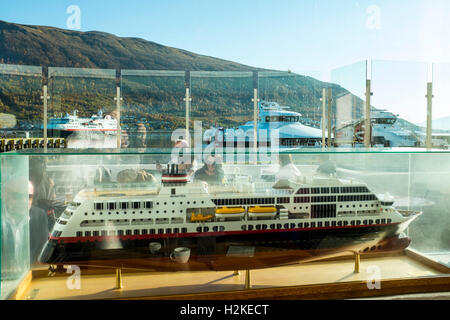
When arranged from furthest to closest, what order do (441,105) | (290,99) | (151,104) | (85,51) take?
(290,99) → (85,51) → (151,104) → (441,105)

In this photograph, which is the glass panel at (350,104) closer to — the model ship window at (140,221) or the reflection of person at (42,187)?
the model ship window at (140,221)

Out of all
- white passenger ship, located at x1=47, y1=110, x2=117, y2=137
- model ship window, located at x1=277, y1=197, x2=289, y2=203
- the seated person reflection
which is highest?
white passenger ship, located at x1=47, y1=110, x2=117, y2=137

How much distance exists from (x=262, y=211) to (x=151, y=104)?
2.04 metres

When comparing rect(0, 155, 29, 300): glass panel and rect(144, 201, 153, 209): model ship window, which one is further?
rect(144, 201, 153, 209): model ship window

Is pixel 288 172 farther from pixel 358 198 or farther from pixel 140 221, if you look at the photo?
pixel 140 221

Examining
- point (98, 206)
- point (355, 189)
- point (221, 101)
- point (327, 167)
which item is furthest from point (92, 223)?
point (221, 101)

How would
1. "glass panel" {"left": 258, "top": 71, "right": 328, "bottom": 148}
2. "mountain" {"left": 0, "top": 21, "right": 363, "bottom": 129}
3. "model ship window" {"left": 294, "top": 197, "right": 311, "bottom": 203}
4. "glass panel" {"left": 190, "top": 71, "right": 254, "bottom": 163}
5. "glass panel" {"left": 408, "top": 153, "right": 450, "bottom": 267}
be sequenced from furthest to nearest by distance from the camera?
"glass panel" {"left": 258, "top": 71, "right": 328, "bottom": 148}
"glass panel" {"left": 190, "top": 71, "right": 254, "bottom": 163}
"mountain" {"left": 0, "top": 21, "right": 363, "bottom": 129}
"glass panel" {"left": 408, "top": 153, "right": 450, "bottom": 267}
"model ship window" {"left": 294, "top": 197, "right": 311, "bottom": 203}

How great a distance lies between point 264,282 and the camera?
177cm

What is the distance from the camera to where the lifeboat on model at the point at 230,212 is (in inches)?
69.4

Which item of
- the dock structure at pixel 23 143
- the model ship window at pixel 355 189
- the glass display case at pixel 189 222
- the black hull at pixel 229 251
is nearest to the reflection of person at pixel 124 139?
the dock structure at pixel 23 143

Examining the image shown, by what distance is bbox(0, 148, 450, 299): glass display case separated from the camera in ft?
5.38

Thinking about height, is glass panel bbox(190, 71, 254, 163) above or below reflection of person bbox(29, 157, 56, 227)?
above

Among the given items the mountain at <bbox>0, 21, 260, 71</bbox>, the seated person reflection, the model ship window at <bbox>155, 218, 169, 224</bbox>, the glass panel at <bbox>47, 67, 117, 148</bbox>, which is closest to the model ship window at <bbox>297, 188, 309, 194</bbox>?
the seated person reflection

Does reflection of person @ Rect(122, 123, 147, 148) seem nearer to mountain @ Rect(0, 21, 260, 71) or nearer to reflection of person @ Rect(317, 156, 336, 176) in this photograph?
mountain @ Rect(0, 21, 260, 71)
